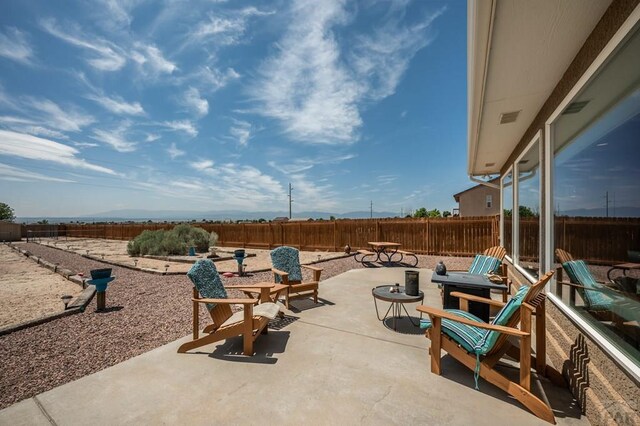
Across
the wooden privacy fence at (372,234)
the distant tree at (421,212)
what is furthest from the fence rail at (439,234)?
the distant tree at (421,212)

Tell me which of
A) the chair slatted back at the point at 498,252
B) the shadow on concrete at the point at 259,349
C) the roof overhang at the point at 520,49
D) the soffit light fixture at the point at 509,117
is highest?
the soffit light fixture at the point at 509,117

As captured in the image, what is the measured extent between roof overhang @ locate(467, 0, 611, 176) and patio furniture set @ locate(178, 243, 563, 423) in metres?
2.05

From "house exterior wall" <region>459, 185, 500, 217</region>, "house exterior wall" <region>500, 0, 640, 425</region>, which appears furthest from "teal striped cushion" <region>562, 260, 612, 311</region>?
"house exterior wall" <region>459, 185, 500, 217</region>

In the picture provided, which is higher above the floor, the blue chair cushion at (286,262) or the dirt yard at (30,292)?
the blue chair cushion at (286,262)

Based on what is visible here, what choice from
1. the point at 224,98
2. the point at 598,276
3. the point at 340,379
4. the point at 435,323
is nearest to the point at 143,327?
the point at 340,379

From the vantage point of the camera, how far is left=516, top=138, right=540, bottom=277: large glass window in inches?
157

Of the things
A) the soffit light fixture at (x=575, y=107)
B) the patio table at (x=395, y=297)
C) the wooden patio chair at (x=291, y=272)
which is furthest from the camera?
the wooden patio chair at (x=291, y=272)

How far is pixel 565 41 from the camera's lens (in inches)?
94.5

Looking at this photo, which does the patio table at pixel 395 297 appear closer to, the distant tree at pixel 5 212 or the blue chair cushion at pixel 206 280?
the blue chair cushion at pixel 206 280

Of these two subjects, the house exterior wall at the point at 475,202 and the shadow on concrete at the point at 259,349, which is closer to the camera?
the shadow on concrete at the point at 259,349

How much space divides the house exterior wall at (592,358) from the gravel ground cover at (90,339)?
4.18m

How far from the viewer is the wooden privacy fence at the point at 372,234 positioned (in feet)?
34.5

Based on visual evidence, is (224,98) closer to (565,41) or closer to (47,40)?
(47,40)

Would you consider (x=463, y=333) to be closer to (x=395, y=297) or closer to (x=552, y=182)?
(x=395, y=297)
